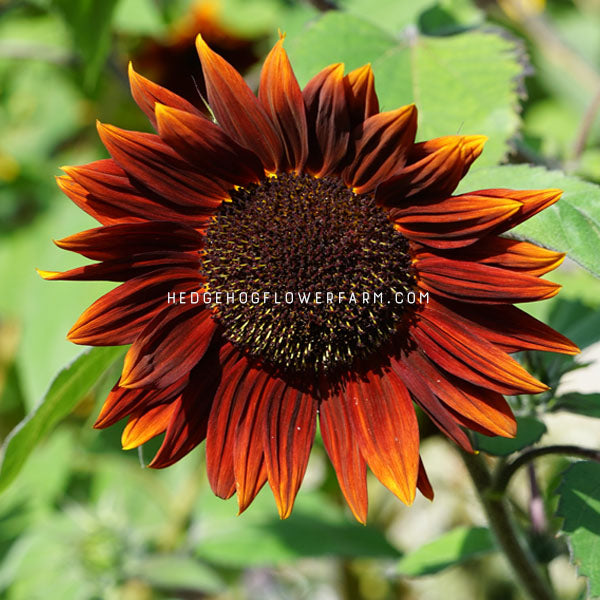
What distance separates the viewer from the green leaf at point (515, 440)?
0.82m

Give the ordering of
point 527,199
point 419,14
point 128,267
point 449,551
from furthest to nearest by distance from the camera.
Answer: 1. point 419,14
2. point 449,551
3. point 128,267
4. point 527,199

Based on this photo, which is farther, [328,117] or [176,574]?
[176,574]

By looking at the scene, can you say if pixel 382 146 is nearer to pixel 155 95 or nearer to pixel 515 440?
pixel 155 95

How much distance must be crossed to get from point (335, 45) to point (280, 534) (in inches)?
36.8

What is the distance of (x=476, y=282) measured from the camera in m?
0.76

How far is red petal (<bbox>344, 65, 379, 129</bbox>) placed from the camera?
0.70 m

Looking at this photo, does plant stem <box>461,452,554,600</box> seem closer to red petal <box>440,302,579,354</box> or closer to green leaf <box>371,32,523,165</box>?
red petal <box>440,302,579,354</box>

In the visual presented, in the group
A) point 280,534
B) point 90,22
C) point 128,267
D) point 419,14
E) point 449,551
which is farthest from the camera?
point 280,534

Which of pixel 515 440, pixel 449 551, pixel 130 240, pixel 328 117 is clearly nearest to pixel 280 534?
pixel 449 551

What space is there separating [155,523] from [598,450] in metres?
1.19

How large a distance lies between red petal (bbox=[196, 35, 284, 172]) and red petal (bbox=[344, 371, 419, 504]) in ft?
0.92

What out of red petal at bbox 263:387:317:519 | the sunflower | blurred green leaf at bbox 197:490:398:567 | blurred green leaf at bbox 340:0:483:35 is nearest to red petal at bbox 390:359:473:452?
the sunflower

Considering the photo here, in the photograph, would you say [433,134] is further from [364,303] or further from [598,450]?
[598,450]

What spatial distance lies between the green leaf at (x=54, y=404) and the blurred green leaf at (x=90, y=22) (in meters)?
0.56
